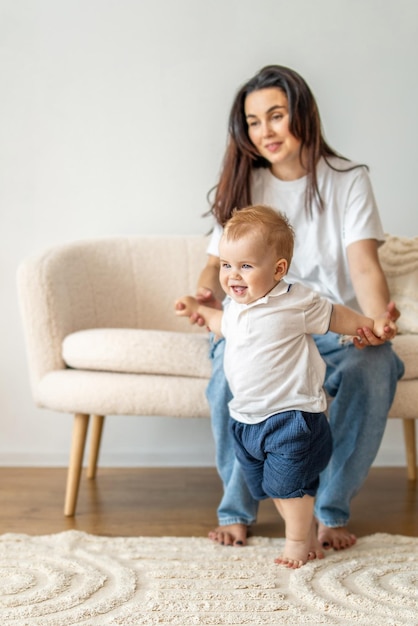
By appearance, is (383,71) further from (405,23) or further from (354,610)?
(354,610)

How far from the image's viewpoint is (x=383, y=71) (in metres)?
2.68

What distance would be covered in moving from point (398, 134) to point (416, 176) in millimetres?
145

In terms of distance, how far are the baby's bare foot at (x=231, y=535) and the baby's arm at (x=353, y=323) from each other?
497 mm

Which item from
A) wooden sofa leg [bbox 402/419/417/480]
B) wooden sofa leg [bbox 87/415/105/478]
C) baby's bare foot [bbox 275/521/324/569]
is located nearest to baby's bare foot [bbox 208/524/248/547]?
baby's bare foot [bbox 275/521/324/569]

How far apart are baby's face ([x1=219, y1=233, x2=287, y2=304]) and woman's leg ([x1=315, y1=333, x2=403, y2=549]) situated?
0.31m

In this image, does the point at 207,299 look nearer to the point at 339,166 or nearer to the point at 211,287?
the point at 211,287

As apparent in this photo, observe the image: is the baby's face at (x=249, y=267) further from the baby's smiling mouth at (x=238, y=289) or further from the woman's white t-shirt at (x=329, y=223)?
the woman's white t-shirt at (x=329, y=223)

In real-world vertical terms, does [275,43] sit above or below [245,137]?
above

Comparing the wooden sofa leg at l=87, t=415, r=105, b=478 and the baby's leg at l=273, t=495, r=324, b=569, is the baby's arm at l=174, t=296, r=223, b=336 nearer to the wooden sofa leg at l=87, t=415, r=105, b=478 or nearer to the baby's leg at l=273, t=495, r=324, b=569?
the baby's leg at l=273, t=495, r=324, b=569

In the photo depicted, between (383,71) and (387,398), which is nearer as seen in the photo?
(387,398)

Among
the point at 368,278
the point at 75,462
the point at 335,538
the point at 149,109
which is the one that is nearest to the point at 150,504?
the point at 75,462

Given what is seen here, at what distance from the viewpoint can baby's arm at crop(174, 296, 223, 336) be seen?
5.95 feet

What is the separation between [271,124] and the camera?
2.03 m

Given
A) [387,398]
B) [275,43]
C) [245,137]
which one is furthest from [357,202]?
[275,43]
